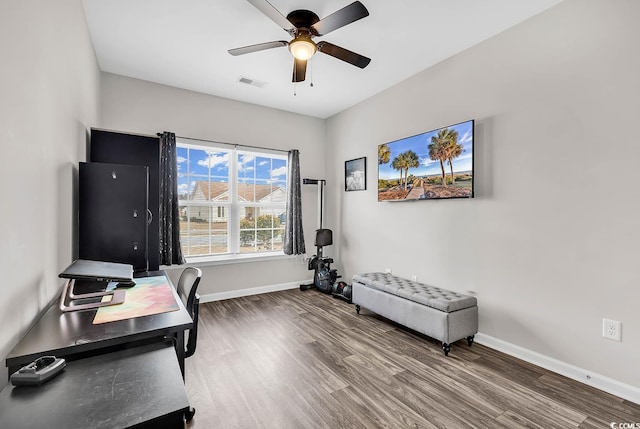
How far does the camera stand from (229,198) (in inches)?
177

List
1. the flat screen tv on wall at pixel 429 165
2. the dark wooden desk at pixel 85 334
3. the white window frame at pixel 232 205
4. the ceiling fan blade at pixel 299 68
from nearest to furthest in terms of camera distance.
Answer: the dark wooden desk at pixel 85 334 → the ceiling fan blade at pixel 299 68 → the flat screen tv on wall at pixel 429 165 → the white window frame at pixel 232 205

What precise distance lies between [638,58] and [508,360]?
247 cm

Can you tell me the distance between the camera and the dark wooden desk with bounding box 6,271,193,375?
108cm

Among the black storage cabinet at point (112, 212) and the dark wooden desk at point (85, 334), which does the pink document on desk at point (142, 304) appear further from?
the black storage cabinet at point (112, 212)

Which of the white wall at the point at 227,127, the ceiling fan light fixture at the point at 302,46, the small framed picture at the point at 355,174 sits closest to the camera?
the ceiling fan light fixture at the point at 302,46

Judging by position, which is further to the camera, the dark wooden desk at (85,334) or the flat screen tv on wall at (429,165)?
the flat screen tv on wall at (429,165)

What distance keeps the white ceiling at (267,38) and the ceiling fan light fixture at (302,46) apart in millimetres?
259

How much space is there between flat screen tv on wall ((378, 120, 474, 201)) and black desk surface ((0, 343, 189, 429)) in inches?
114

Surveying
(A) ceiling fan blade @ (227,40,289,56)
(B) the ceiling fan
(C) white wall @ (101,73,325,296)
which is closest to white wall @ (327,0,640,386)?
(B) the ceiling fan

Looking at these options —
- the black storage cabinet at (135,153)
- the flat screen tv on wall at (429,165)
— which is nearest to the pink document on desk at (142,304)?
the black storage cabinet at (135,153)

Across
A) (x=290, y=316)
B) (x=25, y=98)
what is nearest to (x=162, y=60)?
(x=25, y=98)

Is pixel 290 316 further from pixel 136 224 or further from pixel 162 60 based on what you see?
pixel 162 60

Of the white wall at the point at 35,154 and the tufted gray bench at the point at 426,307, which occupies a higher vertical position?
the white wall at the point at 35,154

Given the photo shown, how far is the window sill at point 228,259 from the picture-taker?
4.05 metres
